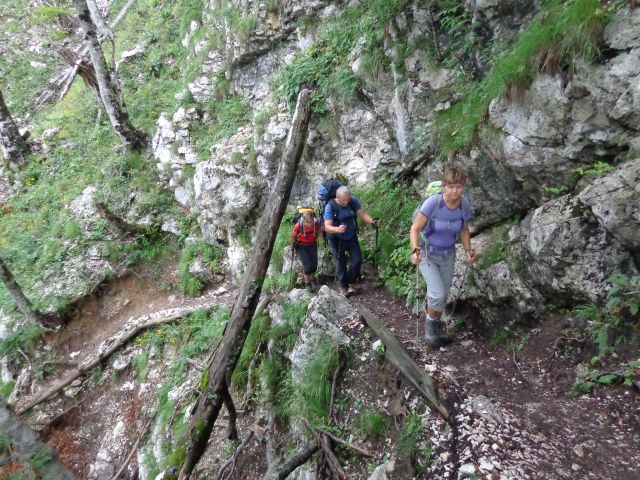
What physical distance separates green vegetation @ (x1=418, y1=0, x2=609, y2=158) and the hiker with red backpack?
250cm

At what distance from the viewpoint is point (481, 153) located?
5.68 m

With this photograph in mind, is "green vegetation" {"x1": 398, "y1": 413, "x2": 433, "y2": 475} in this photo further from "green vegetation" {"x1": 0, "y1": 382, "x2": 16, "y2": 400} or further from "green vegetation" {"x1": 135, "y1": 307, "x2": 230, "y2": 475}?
"green vegetation" {"x1": 0, "y1": 382, "x2": 16, "y2": 400}

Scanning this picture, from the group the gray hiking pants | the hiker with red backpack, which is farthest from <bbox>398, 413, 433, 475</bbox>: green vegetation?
the hiker with red backpack

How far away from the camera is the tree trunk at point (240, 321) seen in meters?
5.26

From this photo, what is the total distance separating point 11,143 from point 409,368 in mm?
18381

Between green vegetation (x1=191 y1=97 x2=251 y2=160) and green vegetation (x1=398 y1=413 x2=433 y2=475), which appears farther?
green vegetation (x1=191 y1=97 x2=251 y2=160)

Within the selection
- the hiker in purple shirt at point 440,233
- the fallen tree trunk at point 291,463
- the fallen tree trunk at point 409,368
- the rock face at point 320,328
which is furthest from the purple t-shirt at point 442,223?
the fallen tree trunk at point 291,463

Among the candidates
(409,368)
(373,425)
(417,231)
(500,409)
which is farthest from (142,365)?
(500,409)

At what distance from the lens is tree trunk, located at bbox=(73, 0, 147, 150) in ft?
37.6

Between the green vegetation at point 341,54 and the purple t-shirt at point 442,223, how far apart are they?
4.56 m

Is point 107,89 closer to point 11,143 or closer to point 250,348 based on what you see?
point 11,143

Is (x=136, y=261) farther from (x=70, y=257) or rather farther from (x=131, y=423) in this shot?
(x=131, y=423)

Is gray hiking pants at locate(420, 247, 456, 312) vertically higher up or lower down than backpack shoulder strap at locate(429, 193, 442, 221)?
lower down

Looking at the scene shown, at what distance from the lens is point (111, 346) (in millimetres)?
10195
